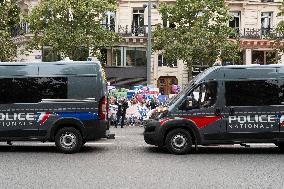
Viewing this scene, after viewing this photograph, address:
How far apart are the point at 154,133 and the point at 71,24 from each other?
21.8 meters

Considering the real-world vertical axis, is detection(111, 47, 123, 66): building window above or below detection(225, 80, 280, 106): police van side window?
above

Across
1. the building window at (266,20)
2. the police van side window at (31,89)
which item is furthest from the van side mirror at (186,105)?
the building window at (266,20)

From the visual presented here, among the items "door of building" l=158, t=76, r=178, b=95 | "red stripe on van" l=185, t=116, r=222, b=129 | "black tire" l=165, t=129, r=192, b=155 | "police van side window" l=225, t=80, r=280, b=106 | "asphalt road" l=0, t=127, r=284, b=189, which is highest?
"door of building" l=158, t=76, r=178, b=95

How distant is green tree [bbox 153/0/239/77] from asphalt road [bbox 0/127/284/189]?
21031 millimetres

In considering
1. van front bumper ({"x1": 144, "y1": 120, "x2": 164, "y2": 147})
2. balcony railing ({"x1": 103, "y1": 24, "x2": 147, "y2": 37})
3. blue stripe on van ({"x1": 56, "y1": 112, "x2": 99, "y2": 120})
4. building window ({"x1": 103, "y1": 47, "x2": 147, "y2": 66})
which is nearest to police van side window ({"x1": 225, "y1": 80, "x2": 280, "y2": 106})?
van front bumper ({"x1": 144, "y1": 120, "x2": 164, "y2": 147})

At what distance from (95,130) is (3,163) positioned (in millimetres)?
2627

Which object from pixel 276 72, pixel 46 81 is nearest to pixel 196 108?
pixel 276 72

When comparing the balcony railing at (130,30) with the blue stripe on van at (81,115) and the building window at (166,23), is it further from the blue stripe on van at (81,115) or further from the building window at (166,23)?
the blue stripe on van at (81,115)

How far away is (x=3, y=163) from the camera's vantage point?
11727 millimetres

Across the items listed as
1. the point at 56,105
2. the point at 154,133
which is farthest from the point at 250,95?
the point at 56,105

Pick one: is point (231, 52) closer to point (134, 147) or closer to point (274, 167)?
point (134, 147)

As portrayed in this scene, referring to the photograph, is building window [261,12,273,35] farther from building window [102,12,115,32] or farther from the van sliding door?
the van sliding door

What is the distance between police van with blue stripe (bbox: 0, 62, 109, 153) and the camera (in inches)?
527

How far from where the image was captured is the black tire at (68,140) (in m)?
13.5
